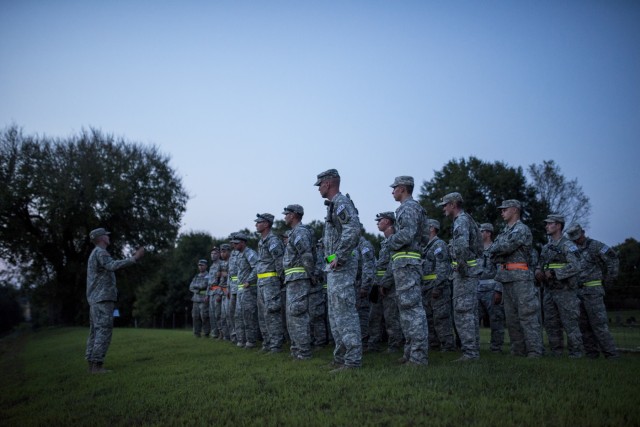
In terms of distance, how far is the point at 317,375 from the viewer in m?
Answer: 6.77

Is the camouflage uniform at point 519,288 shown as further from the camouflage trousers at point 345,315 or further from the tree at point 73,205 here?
the tree at point 73,205

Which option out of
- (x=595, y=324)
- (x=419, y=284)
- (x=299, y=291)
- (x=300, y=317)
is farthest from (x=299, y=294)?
(x=595, y=324)

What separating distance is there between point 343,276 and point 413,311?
1.20 meters

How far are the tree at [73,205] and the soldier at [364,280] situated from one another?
2465cm

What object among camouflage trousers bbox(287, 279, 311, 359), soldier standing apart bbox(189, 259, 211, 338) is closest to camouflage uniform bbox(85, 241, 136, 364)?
camouflage trousers bbox(287, 279, 311, 359)

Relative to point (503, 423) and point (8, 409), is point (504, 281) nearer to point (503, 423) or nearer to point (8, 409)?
point (503, 423)

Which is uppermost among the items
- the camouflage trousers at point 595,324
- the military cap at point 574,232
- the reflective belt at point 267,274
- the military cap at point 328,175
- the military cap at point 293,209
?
the military cap at point 328,175

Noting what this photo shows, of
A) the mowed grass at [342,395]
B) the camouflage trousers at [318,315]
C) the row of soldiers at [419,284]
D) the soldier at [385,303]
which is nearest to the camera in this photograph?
the mowed grass at [342,395]

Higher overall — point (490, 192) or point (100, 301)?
point (490, 192)

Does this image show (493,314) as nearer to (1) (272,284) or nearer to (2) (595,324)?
(2) (595,324)

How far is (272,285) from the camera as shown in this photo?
9.87 m

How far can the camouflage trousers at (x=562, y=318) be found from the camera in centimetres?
875

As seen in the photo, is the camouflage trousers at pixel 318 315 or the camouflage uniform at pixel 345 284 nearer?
the camouflage uniform at pixel 345 284

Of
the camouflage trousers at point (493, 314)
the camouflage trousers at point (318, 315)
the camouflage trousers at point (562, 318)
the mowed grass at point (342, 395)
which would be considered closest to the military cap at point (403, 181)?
the mowed grass at point (342, 395)
